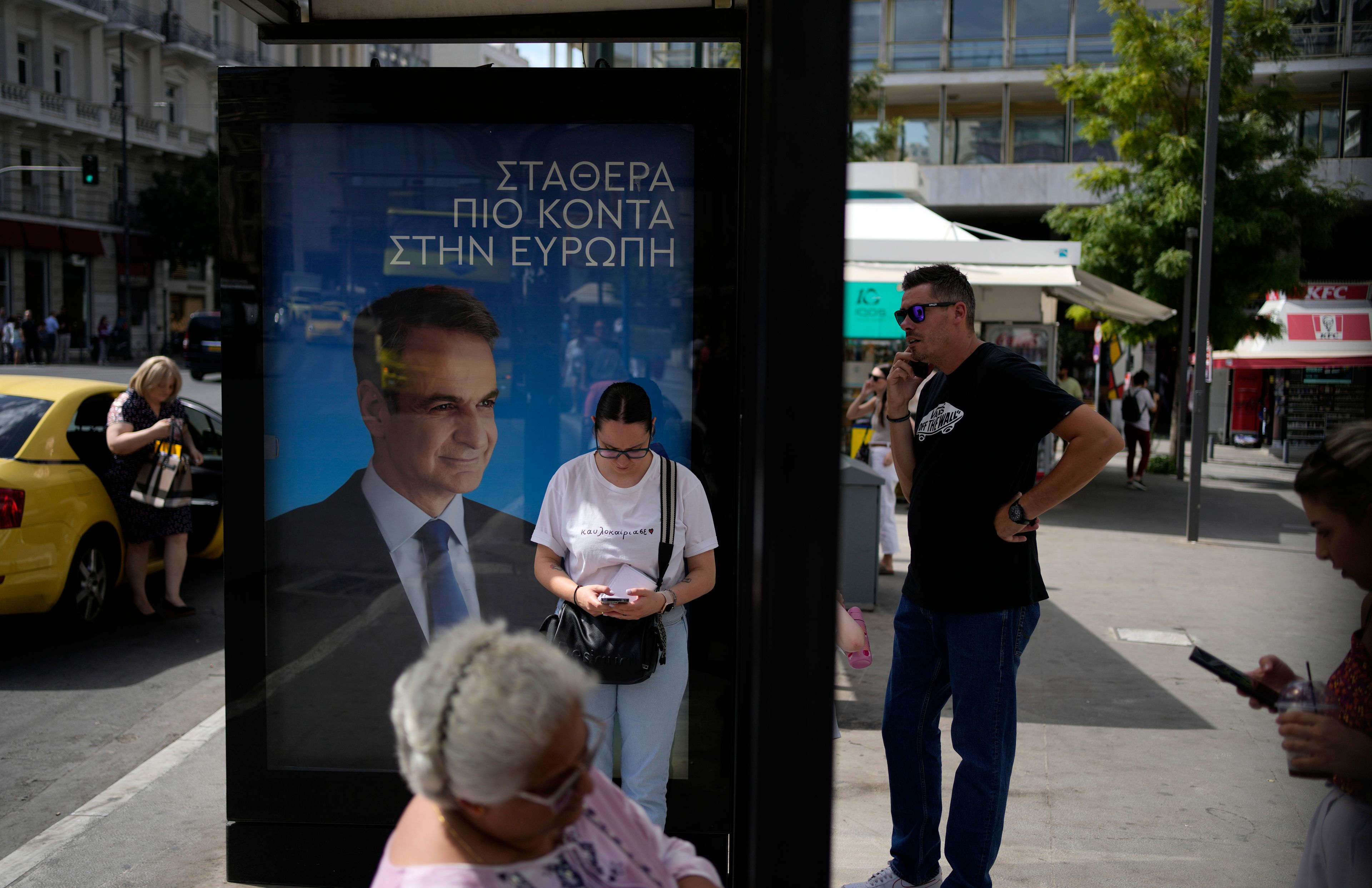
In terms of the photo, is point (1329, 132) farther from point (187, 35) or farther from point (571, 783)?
point (187, 35)

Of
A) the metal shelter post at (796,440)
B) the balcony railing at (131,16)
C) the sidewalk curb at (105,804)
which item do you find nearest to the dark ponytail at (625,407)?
the metal shelter post at (796,440)

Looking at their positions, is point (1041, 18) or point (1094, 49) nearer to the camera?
point (1094, 49)

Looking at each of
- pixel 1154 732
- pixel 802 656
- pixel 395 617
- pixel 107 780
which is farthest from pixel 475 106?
pixel 1154 732

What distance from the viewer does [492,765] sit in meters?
1.60

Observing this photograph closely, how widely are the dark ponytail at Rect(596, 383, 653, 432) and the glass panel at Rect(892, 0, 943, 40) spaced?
33606mm

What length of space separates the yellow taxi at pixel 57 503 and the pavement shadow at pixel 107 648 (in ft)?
0.72

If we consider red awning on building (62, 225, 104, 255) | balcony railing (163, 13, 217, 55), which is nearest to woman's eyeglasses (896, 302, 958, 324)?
red awning on building (62, 225, 104, 255)

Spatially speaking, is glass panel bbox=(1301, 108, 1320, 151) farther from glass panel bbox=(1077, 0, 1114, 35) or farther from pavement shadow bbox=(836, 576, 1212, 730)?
pavement shadow bbox=(836, 576, 1212, 730)

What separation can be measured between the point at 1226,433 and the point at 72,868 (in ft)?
91.9

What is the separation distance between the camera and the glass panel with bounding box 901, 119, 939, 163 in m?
34.6

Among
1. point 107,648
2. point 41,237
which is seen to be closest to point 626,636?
point 107,648

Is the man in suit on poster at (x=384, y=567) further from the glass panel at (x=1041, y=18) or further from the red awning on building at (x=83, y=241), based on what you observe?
the red awning on building at (x=83, y=241)

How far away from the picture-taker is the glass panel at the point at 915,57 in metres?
33.9

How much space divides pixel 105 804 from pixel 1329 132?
70.6 ft
